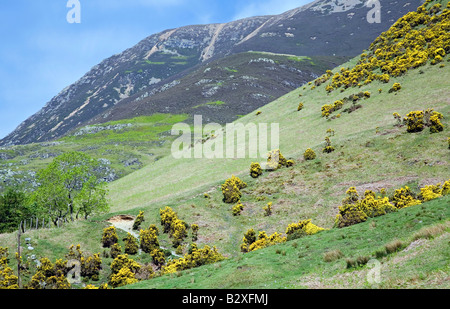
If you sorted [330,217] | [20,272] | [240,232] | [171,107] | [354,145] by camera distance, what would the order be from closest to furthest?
1. [20,272]
2. [330,217]
3. [240,232]
4. [354,145]
5. [171,107]

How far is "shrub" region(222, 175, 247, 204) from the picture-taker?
46500mm

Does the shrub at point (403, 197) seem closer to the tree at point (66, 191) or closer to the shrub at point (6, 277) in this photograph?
the shrub at point (6, 277)

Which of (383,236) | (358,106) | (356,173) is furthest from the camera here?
(358,106)

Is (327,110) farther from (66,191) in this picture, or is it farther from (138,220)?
(66,191)

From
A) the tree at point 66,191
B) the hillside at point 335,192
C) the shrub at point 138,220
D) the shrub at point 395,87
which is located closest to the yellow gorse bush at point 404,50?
the hillside at point 335,192

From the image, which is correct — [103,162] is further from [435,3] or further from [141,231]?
[435,3]

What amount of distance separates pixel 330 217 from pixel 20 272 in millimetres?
32658

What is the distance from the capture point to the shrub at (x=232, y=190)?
153 feet

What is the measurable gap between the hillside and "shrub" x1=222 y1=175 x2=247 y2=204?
3.58 ft

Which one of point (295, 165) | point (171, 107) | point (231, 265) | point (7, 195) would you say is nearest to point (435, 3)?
point (295, 165)

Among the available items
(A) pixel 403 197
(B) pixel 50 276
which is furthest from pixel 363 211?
(B) pixel 50 276

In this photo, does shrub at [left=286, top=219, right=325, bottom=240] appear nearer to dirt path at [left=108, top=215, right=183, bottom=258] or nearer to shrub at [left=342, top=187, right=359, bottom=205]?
shrub at [left=342, top=187, right=359, bottom=205]

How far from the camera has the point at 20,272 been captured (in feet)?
94.0

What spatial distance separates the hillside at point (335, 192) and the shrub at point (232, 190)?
109 cm
